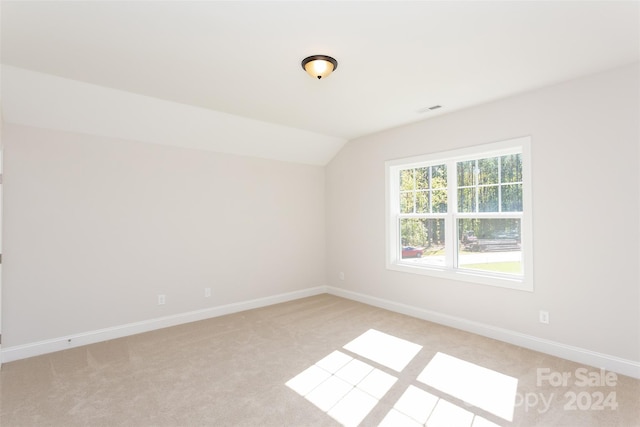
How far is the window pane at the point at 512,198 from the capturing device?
3.38 m

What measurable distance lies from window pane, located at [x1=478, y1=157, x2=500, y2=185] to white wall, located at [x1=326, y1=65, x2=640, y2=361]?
0.25 meters

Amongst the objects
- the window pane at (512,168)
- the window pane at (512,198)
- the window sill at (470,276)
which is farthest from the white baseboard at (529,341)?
the window pane at (512,168)

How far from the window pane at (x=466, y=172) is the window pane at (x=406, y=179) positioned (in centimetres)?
71

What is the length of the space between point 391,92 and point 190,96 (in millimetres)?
2069

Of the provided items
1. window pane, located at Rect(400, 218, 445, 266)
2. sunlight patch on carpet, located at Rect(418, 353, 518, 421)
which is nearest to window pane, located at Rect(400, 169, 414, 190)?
window pane, located at Rect(400, 218, 445, 266)

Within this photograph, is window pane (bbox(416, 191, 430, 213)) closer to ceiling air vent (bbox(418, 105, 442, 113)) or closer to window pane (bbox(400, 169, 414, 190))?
window pane (bbox(400, 169, 414, 190))

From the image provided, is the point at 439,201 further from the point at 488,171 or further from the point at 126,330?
the point at 126,330

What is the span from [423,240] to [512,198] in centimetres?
124

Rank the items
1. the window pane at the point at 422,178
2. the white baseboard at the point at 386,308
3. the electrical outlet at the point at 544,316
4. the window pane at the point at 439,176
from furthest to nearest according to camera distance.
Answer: the window pane at the point at 422,178 < the window pane at the point at 439,176 < the electrical outlet at the point at 544,316 < the white baseboard at the point at 386,308

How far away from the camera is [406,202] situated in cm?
458

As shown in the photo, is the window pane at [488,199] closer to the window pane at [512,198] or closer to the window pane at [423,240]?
the window pane at [512,198]

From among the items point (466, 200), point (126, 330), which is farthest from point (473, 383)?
point (126, 330)

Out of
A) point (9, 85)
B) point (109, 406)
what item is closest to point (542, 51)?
point (109, 406)

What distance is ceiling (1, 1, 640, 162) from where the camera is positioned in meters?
1.93
